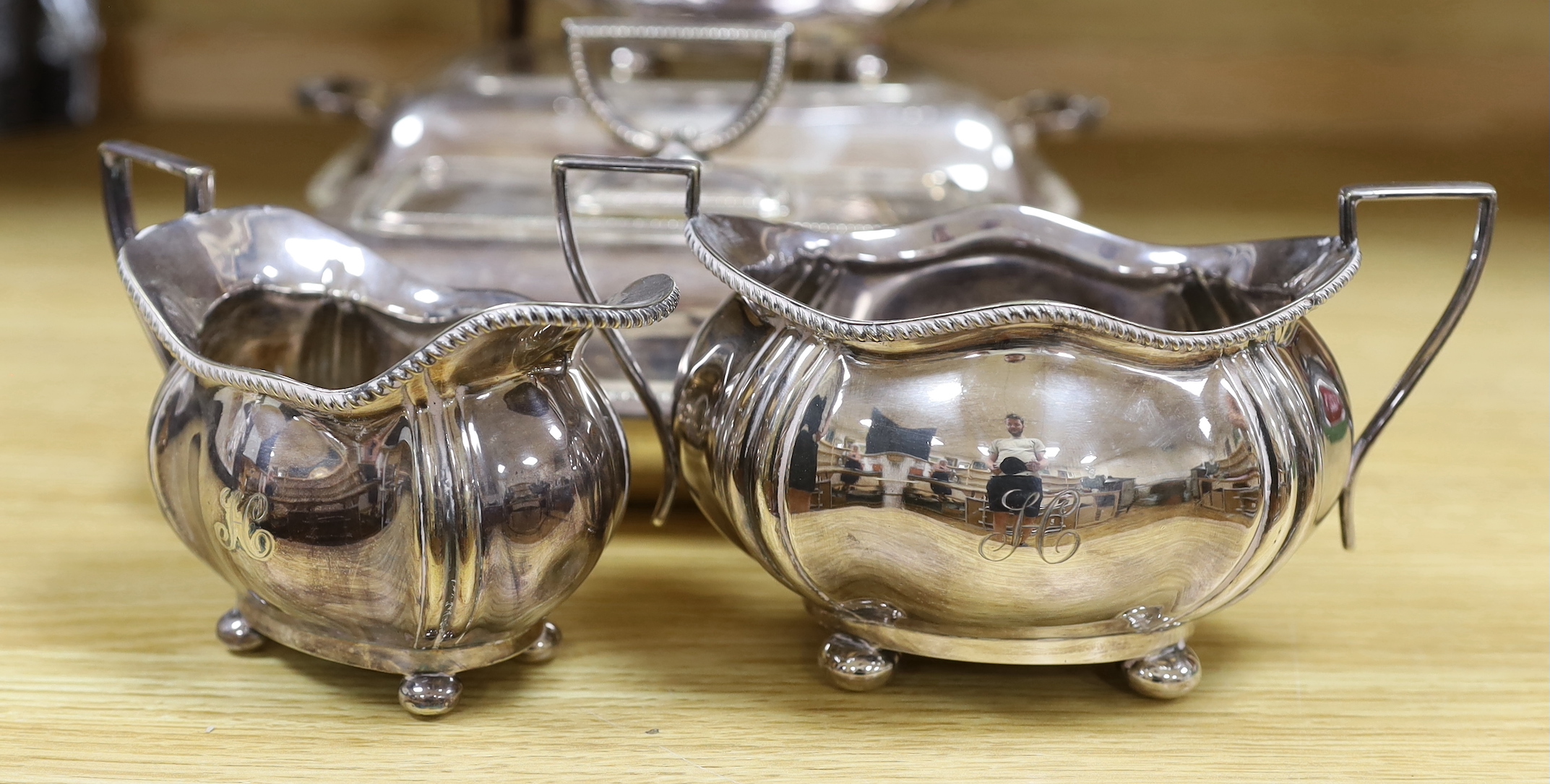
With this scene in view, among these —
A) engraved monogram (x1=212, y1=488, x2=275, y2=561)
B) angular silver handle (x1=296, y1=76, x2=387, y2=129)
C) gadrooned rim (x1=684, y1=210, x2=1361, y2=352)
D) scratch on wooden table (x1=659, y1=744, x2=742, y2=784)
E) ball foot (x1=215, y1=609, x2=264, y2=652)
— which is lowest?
scratch on wooden table (x1=659, y1=744, x2=742, y2=784)

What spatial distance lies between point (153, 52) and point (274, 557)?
109 cm

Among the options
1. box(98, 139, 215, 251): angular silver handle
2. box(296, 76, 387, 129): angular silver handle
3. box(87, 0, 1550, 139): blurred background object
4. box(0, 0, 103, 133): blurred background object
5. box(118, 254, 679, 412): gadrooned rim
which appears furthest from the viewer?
box(87, 0, 1550, 139): blurred background object

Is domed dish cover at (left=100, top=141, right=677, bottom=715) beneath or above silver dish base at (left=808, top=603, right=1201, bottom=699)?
above

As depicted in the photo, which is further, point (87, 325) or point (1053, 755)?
point (87, 325)

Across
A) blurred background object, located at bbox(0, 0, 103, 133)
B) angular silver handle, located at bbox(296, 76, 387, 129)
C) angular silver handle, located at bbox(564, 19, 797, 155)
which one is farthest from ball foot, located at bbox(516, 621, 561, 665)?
blurred background object, located at bbox(0, 0, 103, 133)

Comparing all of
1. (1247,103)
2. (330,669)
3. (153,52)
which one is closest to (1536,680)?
(330,669)

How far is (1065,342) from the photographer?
41 centimetres

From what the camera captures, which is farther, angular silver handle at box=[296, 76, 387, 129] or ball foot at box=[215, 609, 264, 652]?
angular silver handle at box=[296, 76, 387, 129]

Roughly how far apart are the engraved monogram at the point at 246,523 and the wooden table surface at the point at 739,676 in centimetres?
5

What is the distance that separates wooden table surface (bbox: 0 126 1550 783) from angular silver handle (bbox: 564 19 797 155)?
0.49ft

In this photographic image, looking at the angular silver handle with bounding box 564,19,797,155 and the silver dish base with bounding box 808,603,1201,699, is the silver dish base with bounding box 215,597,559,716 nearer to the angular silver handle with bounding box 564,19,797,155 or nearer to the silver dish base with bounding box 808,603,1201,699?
the silver dish base with bounding box 808,603,1201,699

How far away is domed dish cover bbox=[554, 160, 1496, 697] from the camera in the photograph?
40cm

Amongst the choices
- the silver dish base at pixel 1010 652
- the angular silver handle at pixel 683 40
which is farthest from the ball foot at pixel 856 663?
the angular silver handle at pixel 683 40

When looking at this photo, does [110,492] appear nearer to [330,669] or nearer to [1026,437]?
[330,669]
